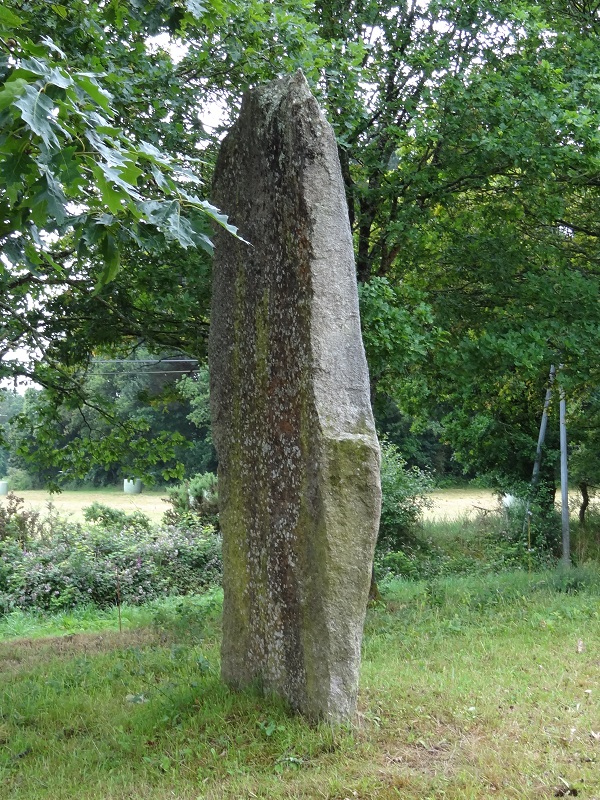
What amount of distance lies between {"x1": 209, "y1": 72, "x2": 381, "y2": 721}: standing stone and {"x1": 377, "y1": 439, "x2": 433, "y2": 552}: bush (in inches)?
426

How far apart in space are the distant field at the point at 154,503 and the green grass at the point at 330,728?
12.2 metres

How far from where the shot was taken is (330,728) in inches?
177

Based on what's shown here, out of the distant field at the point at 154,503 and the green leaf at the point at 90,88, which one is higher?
the green leaf at the point at 90,88

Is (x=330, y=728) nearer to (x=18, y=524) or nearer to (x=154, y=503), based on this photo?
(x=18, y=524)

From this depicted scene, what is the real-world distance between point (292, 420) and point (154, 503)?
103 ft

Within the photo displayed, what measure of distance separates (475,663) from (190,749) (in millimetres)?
2573

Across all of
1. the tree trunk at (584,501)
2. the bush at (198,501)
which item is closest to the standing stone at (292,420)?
the bush at (198,501)

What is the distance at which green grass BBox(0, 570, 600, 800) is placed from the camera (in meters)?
4.02

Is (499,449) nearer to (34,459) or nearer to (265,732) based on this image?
(34,459)

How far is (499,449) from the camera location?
696 inches

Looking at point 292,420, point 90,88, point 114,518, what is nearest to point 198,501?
point 114,518

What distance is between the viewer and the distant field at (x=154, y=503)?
2159 cm

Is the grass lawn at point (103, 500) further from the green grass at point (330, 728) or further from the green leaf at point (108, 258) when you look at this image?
the green leaf at point (108, 258)

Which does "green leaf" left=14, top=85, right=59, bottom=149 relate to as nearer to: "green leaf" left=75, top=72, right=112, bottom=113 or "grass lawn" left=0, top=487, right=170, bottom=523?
"green leaf" left=75, top=72, right=112, bottom=113
